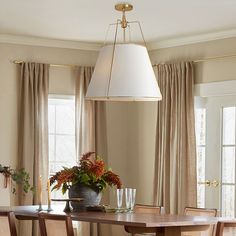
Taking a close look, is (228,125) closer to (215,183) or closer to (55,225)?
(215,183)

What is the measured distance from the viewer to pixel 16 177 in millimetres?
8039

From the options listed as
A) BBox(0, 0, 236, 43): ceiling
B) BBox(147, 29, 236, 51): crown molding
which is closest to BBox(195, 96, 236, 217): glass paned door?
BBox(147, 29, 236, 51): crown molding

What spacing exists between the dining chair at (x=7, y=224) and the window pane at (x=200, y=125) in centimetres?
310

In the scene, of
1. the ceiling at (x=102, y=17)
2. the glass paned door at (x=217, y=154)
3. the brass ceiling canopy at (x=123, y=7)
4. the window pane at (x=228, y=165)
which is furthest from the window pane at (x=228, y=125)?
the brass ceiling canopy at (x=123, y=7)

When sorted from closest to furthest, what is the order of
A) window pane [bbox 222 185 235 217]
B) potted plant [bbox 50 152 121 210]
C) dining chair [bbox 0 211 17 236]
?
1. dining chair [bbox 0 211 17 236]
2. potted plant [bbox 50 152 121 210]
3. window pane [bbox 222 185 235 217]

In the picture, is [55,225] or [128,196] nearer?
[55,225]

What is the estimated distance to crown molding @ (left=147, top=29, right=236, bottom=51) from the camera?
26.2ft

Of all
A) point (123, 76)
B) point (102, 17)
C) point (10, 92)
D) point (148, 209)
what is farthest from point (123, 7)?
point (10, 92)

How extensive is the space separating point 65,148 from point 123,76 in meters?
3.06

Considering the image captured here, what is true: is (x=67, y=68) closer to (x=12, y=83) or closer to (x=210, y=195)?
(x=12, y=83)

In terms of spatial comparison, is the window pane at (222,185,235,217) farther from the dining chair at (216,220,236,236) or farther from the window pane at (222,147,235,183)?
the dining chair at (216,220,236,236)

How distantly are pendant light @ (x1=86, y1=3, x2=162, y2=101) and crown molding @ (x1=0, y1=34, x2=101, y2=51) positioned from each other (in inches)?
98.5

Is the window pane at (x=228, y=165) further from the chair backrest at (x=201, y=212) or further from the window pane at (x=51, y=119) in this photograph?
the window pane at (x=51, y=119)

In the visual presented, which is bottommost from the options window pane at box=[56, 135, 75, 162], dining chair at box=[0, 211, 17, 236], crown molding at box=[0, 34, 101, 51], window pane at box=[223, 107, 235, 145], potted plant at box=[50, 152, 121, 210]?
dining chair at box=[0, 211, 17, 236]
